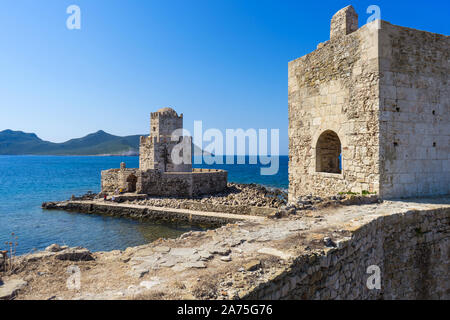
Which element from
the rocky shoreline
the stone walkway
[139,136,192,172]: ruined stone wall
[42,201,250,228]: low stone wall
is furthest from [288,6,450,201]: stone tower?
[139,136,192,172]: ruined stone wall

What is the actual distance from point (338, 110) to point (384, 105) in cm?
114

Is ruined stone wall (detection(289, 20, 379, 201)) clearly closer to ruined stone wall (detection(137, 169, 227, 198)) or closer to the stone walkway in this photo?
the stone walkway

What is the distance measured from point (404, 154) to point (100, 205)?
2309 cm

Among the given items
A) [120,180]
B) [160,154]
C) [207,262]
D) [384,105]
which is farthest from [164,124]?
[207,262]

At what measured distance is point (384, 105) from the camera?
21.5 feet

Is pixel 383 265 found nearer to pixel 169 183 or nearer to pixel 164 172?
pixel 169 183

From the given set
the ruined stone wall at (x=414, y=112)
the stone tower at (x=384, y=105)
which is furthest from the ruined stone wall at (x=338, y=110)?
the ruined stone wall at (x=414, y=112)

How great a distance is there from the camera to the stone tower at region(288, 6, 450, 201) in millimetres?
6586

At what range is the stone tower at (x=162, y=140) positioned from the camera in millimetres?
26234

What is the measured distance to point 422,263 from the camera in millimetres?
5703

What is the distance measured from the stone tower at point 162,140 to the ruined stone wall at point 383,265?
22.8 m

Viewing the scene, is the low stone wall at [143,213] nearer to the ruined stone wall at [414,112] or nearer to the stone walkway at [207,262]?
the ruined stone wall at [414,112]
